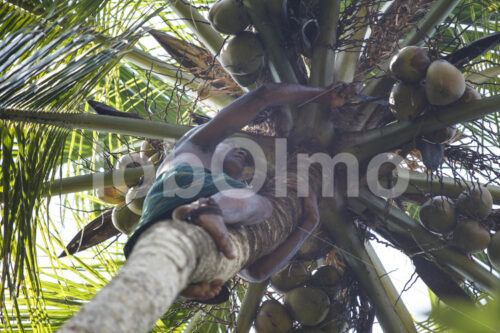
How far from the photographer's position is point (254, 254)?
172 cm

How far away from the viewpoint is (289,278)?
248 centimetres

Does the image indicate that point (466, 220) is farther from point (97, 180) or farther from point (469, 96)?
point (97, 180)

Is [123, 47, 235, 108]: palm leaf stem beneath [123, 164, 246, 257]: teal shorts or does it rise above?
above

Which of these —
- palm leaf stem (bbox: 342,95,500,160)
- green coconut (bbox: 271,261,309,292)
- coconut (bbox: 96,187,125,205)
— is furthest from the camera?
coconut (bbox: 96,187,125,205)

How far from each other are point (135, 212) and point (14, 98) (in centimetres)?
74

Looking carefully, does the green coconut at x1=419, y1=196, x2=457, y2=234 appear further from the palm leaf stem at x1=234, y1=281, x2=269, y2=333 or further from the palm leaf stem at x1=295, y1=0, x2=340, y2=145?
the palm leaf stem at x1=234, y1=281, x2=269, y2=333

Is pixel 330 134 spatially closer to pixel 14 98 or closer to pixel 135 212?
pixel 135 212

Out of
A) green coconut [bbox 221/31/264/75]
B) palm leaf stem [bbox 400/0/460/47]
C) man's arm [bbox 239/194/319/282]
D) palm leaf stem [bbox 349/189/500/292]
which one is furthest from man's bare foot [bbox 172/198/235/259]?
palm leaf stem [bbox 400/0/460/47]

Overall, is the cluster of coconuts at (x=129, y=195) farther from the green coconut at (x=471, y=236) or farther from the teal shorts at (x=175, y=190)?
the green coconut at (x=471, y=236)

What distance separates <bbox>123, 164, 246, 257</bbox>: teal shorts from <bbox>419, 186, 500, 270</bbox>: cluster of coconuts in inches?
40.1

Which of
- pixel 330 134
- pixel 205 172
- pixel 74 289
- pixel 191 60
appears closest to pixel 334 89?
pixel 330 134

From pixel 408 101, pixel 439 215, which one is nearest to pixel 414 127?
pixel 408 101

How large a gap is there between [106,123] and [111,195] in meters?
0.48

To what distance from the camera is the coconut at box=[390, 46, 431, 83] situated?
2.21 metres
